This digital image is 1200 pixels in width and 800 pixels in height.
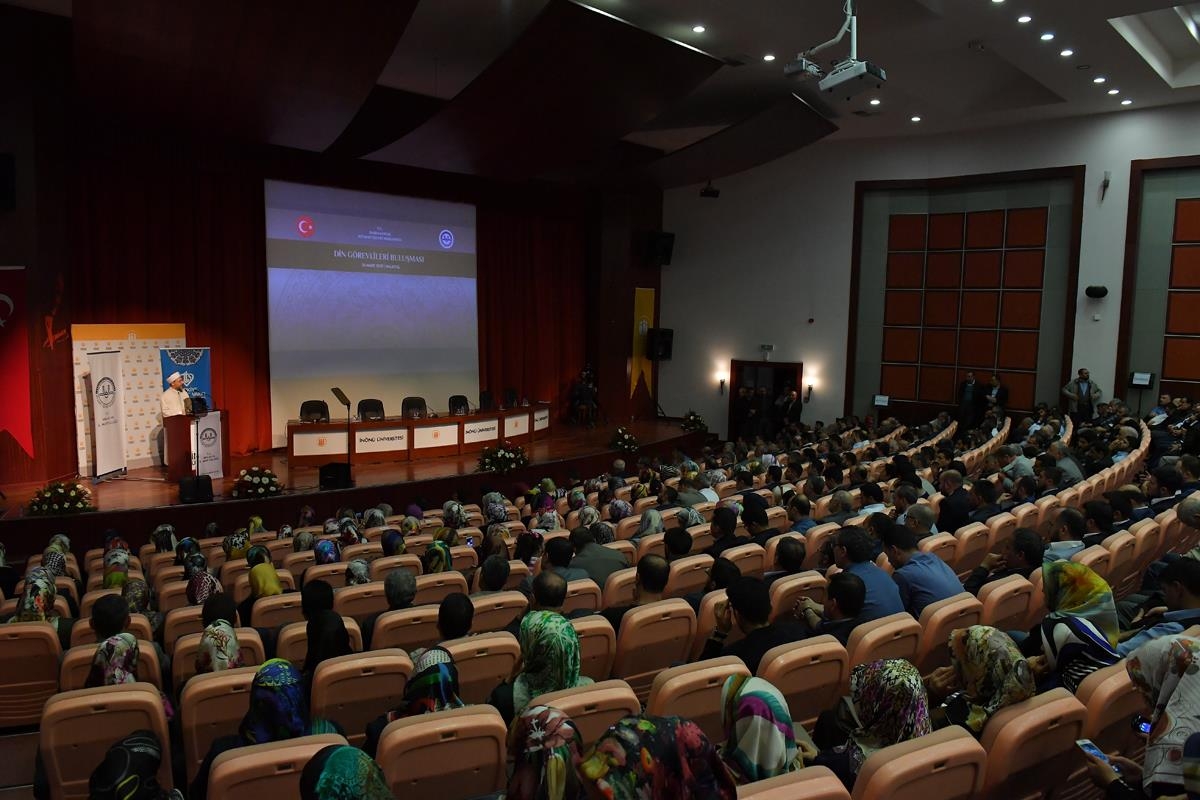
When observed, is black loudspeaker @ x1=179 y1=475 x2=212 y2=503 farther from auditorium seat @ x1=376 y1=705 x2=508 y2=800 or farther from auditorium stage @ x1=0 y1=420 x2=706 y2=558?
auditorium seat @ x1=376 y1=705 x2=508 y2=800

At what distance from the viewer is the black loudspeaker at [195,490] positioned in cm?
828

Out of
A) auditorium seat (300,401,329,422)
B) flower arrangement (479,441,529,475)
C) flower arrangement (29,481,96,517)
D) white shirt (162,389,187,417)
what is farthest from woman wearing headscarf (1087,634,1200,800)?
auditorium seat (300,401,329,422)

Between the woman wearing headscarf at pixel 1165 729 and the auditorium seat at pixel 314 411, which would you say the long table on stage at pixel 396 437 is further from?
the woman wearing headscarf at pixel 1165 729

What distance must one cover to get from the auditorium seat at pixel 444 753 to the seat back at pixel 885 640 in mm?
1284

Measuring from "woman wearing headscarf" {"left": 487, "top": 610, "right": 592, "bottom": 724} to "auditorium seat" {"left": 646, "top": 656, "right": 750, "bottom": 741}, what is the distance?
25 cm

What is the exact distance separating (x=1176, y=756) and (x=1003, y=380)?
13.4 metres

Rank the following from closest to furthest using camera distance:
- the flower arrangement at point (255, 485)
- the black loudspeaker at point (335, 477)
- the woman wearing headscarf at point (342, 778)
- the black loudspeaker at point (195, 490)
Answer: the woman wearing headscarf at point (342, 778)
the black loudspeaker at point (195, 490)
the flower arrangement at point (255, 485)
the black loudspeaker at point (335, 477)

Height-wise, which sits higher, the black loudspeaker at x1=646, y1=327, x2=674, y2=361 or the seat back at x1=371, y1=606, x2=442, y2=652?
the black loudspeaker at x1=646, y1=327, x2=674, y2=361

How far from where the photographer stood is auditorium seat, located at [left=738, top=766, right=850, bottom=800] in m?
1.62

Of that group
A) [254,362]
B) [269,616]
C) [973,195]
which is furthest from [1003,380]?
[269,616]

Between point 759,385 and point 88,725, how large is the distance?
48.4ft

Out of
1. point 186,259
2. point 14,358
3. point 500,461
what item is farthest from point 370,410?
point 14,358

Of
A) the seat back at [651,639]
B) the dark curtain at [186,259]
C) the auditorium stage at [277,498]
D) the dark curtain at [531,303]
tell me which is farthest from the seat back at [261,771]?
the dark curtain at [531,303]

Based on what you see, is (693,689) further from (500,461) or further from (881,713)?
(500,461)
